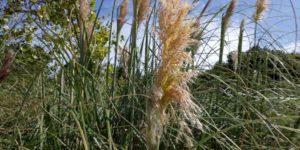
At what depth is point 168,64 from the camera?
1.27 metres

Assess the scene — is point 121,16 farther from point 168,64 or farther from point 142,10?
point 168,64

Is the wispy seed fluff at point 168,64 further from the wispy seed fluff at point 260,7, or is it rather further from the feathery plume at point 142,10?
the wispy seed fluff at point 260,7

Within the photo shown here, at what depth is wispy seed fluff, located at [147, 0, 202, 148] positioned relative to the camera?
1246 mm

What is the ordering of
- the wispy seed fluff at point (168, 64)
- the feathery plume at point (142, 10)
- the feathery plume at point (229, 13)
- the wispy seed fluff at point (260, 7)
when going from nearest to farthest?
the wispy seed fluff at point (168, 64)
the feathery plume at point (142, 10)
the feathery plume at point (229, 13)
the wispy seed fluff at point (260, 7)

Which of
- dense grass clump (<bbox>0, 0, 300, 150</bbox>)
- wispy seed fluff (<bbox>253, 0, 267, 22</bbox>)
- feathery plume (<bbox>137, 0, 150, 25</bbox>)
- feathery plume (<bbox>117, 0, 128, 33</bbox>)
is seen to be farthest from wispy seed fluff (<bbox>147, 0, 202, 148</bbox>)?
wispy seed fluff (<bbox>253, 0, 267, 22</bbox>)

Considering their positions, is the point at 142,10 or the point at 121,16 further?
the point at 121,16

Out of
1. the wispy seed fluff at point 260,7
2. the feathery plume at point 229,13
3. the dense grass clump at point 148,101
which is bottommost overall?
the dense grass clump at point 148,101

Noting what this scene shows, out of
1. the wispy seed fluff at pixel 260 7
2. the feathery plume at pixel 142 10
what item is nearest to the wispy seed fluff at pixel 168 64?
the feathery plume at pixel 142 10

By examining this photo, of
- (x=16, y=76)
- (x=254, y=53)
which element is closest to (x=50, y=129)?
(x=16, y=76)

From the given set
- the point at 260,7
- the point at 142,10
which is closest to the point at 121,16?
the point at 142,10

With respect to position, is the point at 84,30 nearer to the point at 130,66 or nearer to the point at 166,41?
the point at 130,66

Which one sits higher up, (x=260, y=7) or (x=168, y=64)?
(x=260, y=7)

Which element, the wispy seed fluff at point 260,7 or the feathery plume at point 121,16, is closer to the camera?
the feathery plume at point 121,16

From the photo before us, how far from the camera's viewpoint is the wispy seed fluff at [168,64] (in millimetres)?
1246
